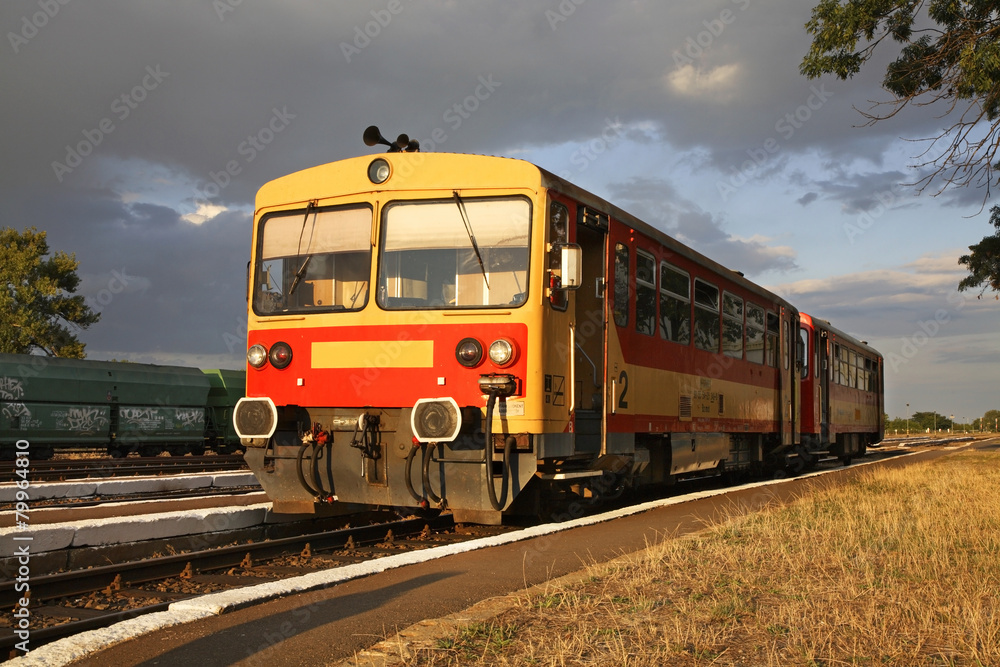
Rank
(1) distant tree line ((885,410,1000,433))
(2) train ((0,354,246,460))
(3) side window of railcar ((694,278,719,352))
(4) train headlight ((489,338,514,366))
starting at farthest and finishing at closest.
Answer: (1) distant tree line ((885,410,1000,433)), (2) train ((0,354,246,460)), (3) side window of railcar ((694,278,719,352)), (4) train headlight ((489,338,514,366))

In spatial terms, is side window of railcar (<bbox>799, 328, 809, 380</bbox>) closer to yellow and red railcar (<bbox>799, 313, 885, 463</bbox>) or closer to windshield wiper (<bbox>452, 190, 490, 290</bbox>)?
yellow and red railcar (<bbox>799, 313, 885, 463</bbox>)

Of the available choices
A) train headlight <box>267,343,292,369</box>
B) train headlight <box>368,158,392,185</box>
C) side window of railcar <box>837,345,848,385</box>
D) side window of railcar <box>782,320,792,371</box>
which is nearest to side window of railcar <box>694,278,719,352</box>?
side window of railcar <box>782,320,792,371</box>

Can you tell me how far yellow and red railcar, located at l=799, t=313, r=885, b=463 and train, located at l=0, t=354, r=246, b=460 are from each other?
16.6 m

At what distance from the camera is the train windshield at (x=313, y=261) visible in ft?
27.6

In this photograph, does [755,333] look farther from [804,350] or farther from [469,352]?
[469,352]

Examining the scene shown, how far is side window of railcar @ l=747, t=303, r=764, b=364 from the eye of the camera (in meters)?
14.3

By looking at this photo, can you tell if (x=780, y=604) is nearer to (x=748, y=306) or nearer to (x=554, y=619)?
(x=554, y=619)

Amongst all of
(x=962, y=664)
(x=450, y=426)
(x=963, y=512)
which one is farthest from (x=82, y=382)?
(x=962, y=664)

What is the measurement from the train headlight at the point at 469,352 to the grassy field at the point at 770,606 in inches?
84.1

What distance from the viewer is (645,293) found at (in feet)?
33.0

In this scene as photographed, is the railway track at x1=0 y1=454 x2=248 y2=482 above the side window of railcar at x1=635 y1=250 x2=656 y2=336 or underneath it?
underneath

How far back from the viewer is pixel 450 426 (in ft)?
24.7

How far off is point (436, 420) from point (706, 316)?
19.1 ft

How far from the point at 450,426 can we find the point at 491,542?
1.04m
